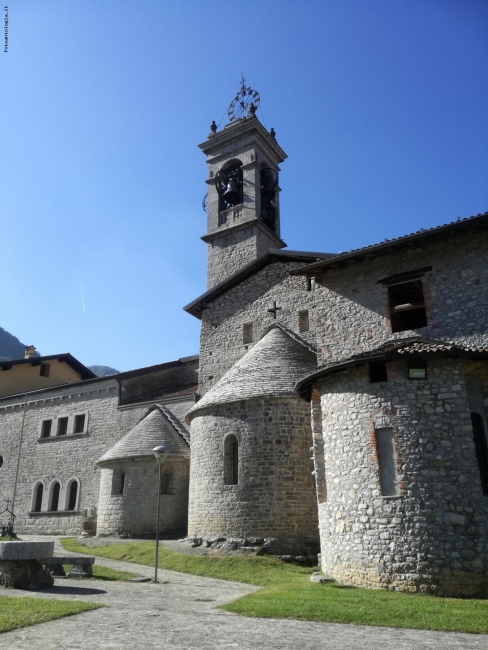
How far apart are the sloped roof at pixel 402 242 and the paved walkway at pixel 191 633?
10189mm

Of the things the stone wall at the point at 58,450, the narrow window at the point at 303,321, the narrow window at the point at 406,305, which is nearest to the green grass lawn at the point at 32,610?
the narrow window at the point at 406,305

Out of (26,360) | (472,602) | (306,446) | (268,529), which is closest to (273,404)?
(306,446)

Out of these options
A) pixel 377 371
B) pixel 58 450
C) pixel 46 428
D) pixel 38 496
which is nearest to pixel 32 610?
pixel 377 371

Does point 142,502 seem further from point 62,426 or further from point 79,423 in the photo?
point 62,426

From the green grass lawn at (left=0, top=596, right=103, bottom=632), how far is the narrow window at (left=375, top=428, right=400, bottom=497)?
6123 millimetres

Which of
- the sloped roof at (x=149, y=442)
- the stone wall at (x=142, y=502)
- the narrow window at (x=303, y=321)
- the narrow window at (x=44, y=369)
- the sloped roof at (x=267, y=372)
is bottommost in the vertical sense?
the stone wall at (x=142, y=502)

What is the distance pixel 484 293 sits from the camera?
13.8 metres

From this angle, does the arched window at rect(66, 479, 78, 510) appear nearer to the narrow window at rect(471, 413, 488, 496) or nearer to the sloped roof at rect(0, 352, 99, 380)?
the sloped roof at rect(0, 352, 99, 380)

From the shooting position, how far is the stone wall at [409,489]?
1020 centimetres

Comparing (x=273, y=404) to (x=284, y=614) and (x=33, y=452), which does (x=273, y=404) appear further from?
(x=33, y=452)

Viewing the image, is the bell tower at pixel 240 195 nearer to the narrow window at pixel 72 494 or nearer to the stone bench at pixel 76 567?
the narrow window at pixel 72 494

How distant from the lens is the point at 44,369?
35.5 meters

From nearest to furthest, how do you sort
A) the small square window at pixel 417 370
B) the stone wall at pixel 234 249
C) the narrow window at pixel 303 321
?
the small square window at pixel 417 370
the narrow window at pixel 303 321
the stone wall at pixel 234 249

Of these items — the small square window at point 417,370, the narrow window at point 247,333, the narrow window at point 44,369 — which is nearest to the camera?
the small square window at point 417,370
